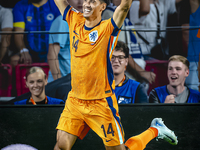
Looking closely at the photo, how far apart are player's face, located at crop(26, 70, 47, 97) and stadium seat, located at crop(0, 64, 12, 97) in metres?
0.31

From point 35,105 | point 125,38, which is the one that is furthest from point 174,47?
point 35,105

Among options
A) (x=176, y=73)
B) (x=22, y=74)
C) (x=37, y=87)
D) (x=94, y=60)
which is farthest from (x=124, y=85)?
(x=22, y=74)

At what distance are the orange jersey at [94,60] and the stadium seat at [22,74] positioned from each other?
1.10 metres

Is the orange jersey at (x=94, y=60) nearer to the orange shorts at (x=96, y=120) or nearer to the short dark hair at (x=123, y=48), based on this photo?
the orange shorts at (x=96, y=120)

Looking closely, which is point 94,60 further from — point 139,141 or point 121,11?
point 139,141

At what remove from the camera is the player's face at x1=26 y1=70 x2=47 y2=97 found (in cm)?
357

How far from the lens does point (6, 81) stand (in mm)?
3627

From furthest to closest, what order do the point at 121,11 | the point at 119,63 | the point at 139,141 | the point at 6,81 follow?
the point at 6,81, the point at 119,63, the point at 139,141, the point at 121,11

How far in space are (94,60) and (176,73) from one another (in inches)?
62.1

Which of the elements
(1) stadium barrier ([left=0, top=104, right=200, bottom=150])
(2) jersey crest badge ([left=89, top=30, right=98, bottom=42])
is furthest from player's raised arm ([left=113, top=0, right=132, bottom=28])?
(1) stadium barrier ([left=0, top=104, right=200, bottom=150])

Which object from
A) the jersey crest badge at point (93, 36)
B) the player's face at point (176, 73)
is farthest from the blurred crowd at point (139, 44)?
the jersey crest badge at point (93, 36)

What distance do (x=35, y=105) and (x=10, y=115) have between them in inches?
16.9

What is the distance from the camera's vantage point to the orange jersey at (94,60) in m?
2.54

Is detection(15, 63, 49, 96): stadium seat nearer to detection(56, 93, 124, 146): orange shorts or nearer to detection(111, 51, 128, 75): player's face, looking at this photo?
detection(111, 51, 128, 75): player's face
